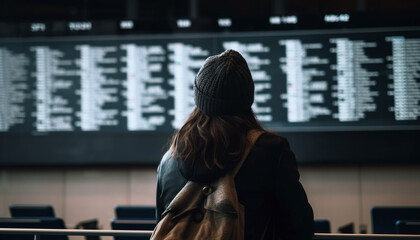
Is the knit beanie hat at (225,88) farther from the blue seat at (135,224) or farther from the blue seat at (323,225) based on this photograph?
the blue seat at (323,225)

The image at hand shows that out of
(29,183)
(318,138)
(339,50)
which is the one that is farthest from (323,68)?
(29,183)

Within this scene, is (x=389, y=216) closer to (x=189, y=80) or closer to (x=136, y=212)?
(x=136, y=212)

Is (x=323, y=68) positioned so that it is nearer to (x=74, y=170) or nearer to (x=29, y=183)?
(x=74, y=170)

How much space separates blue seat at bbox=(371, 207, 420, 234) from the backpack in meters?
2.48

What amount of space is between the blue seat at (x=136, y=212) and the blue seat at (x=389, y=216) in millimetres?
1505

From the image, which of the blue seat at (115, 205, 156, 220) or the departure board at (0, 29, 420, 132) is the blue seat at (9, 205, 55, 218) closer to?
the blue seat at (115, 205, 156, 220)

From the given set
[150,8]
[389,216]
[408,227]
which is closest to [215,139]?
[408,227]

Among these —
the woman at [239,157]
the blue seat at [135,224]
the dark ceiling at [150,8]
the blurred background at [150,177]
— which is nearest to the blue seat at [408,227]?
the blue seat at [135,224]

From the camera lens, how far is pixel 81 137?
5.38 meters

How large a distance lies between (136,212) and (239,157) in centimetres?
272

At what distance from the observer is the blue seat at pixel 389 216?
352 cm

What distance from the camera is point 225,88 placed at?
4.51ft

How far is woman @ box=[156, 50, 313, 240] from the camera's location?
132 cm

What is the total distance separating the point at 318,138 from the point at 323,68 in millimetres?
657
